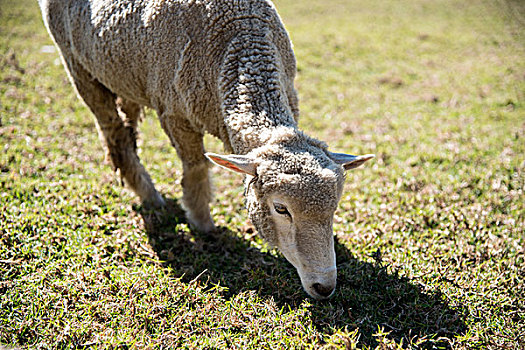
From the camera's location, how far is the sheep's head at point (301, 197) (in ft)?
10.4

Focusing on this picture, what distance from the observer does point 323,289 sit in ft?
11.1

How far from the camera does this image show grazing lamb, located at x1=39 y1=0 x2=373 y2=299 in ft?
10.8

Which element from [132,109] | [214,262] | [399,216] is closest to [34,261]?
[214,262]

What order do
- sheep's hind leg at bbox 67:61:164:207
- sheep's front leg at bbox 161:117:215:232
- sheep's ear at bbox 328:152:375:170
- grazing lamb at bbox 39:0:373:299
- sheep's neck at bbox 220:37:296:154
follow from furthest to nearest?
sheep's hind leg at bbox 67:61:164:207
sheep's front leg at bbox 161:117:215:232
sheep's neck at bbox 220:37:296:154
sheep's ear at bbox 328:152:375:170
grazing lamb at bbox 39:0:373:299

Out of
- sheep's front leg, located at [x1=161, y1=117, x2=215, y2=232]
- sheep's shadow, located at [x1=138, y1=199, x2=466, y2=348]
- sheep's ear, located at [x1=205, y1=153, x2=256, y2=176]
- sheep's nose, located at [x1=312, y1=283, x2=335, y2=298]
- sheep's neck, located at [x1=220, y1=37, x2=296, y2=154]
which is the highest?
sheep's neck, located at [x1=220, y1=37, x2=296, y2=154]

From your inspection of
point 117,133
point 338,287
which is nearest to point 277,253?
point 338,287

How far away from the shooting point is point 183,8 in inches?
156

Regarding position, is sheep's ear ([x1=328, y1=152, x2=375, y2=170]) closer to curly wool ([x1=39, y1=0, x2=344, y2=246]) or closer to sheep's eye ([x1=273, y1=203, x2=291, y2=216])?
curly wool ([x1=39, y1=0, x2=344, y2=246])

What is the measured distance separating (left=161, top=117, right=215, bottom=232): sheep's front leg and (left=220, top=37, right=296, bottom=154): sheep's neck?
81 centimetres

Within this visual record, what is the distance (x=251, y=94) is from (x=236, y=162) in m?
0.77

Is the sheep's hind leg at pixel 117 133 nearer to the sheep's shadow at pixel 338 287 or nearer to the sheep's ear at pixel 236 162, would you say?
the sheep's shadow at pixel 338 287

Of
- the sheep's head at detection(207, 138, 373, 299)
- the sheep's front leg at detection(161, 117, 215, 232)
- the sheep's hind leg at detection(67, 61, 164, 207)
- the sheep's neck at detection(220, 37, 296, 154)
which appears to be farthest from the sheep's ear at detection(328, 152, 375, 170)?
the sheep's hind leg at detection(67, 61, 164, 207)

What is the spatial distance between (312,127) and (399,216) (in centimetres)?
294

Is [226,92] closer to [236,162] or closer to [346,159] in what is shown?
[236,162]
